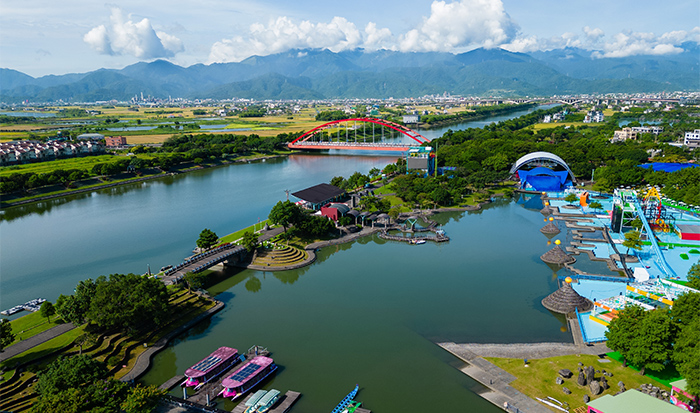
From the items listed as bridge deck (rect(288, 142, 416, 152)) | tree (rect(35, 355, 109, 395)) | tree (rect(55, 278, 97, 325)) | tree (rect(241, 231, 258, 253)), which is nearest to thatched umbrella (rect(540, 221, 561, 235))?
tree (rect(241, 231, 258, 253))

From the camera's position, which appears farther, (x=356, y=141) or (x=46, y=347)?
(x=356, y=141)

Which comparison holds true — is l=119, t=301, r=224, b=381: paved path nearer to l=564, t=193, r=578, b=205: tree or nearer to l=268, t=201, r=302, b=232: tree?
l=268, t=201, r=302, b=232: tree

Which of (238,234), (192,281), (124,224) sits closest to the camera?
(192,281)

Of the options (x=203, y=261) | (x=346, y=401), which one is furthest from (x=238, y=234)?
(x=346, y=401)

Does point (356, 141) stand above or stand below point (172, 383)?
above

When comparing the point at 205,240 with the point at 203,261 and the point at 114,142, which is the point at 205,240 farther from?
the point at 114,142

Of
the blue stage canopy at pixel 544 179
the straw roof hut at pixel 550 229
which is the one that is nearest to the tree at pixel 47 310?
the straw roof hut at pixel 550 229

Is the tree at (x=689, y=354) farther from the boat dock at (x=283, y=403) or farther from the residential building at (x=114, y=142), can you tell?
the residential building at (x=114, y=142)
